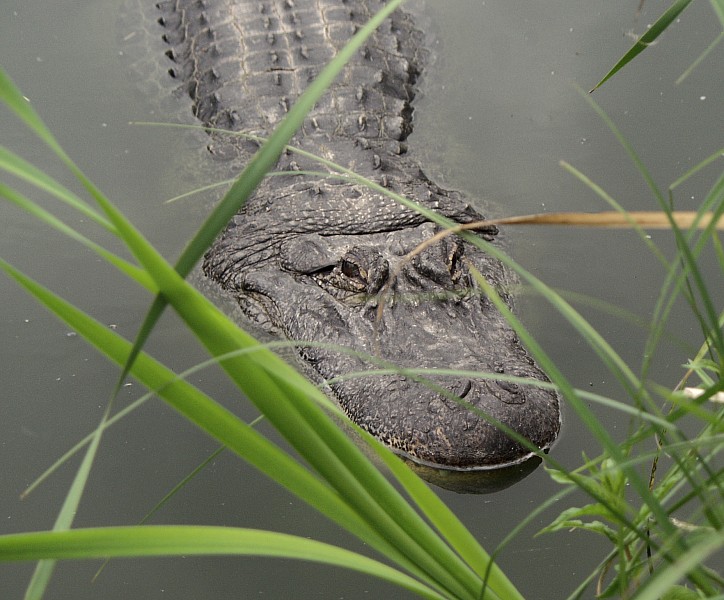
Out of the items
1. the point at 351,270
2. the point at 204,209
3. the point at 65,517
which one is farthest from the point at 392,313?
the point at 65,517

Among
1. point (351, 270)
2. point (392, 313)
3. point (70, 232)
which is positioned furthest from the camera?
point (351, 270)

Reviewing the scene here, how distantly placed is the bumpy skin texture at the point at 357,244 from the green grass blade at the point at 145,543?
3.93ft

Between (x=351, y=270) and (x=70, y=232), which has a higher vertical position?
(x=70, y=232)

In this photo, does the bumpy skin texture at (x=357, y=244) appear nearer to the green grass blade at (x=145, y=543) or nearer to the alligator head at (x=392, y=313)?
the alligator head at (x=392, y=313)

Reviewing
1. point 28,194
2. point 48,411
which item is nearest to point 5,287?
point 28,194

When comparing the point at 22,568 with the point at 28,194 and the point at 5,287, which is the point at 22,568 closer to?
the point at 5,287

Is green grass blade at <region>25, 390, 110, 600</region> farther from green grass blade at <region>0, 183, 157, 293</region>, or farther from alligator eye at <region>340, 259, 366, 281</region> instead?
alligator eye at <region>340, 259, 366, 281</region>

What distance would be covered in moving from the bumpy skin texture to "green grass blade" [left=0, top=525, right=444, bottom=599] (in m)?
1.20

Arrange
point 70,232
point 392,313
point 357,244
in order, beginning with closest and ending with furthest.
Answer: point 70,232, point 392,313, point 357,244

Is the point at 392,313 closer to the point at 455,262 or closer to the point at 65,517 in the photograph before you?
the point at 455,262

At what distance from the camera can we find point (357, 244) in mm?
3854

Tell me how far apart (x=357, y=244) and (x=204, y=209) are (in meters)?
1.05

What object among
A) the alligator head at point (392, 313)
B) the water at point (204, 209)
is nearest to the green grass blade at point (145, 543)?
the alligator head at point (392, 313)

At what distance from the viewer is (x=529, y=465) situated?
294 centimetres
